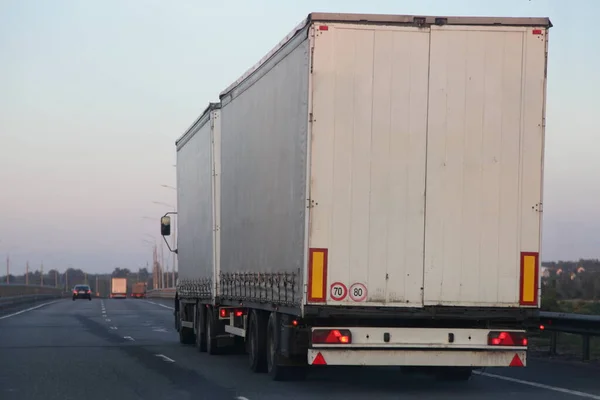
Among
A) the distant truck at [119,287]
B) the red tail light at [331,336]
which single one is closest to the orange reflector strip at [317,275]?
the red tail light at [331,336]

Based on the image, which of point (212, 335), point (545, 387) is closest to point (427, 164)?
point (545, 387)

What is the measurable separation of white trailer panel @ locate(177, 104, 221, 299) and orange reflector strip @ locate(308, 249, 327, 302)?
26.2 ft

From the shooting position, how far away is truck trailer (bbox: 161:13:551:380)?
1370 cm

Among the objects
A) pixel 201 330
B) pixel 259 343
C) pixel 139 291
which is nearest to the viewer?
pixel 259 343

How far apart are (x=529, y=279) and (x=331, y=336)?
2.51m

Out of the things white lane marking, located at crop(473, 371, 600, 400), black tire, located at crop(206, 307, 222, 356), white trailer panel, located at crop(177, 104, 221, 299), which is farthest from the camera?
black tire, located at crop(206, 307, 222, 356)

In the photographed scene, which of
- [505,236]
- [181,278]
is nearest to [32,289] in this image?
[181,278]

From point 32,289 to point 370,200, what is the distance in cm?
9166

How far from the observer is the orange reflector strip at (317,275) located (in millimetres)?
13602

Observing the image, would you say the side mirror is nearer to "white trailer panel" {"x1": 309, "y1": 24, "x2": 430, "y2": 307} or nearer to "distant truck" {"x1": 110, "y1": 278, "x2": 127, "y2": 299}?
"white trailer panel" {"x1": 309, "y1": 24, "x2": 430, "y2": 307}

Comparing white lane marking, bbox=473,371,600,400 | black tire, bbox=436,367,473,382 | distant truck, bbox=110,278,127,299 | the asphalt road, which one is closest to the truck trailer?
the asphalt road

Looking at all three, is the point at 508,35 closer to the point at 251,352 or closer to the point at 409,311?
the point at 409,311

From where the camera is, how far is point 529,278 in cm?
1395

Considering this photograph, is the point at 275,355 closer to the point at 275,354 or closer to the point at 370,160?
the point at 275,354
